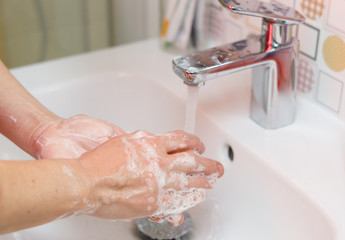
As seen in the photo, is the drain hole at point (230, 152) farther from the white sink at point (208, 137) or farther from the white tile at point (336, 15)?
the white tile at point (336, 15)

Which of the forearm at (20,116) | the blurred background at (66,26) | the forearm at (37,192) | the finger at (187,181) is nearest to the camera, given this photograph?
the forearm at (37,192)

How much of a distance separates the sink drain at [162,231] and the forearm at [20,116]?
19 centimetres

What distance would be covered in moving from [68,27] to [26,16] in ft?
0.32

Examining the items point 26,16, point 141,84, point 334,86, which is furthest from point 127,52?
point 334,86

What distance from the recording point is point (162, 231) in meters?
0.71

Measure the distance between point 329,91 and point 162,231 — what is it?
0.31m

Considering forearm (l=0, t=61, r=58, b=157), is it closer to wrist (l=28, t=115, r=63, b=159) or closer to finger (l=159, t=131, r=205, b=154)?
wrist (l=28, t=115, r=63, b=159)

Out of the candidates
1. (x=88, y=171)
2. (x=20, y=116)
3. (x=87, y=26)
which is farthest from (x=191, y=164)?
(x=87, y=26)

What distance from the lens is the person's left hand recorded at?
2.03ft

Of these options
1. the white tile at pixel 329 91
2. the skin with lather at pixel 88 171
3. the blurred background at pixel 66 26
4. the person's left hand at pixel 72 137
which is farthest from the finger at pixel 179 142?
the blurred background at pixel 66 26

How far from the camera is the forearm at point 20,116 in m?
0.65

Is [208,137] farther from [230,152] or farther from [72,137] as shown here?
[72,137]

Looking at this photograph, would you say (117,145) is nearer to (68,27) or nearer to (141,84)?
(141,84)

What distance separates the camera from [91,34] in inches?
46.5
